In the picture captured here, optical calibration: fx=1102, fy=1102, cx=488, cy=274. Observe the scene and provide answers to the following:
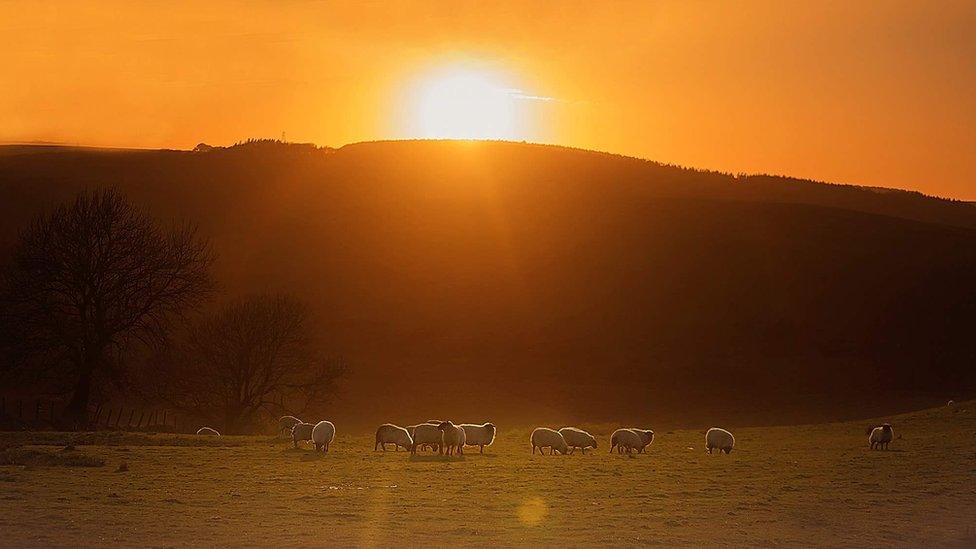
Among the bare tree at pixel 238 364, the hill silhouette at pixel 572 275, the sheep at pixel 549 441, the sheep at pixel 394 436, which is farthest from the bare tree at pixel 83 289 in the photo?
the sheep at pixel 549 441

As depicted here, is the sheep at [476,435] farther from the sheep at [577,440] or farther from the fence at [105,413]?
the fence at [105,413]

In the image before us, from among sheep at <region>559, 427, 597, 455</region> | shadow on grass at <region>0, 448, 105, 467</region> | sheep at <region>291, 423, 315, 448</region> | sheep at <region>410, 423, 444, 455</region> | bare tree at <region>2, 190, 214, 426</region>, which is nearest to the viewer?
shadow on grass at <region>0, 448, 105, 467</region>

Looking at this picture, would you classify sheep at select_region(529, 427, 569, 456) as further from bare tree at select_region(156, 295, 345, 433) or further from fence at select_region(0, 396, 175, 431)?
fence at select_region(0, 396, 175, 431)

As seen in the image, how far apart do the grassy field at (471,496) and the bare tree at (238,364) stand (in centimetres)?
1515

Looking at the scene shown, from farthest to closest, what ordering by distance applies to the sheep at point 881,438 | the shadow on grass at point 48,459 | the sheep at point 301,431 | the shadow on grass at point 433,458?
the sheep at point 881,438 < the sheep at point 301,431 < the shadow on grass at point 433,458 < the shadow on grass at point 48,459

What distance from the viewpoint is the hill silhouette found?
6600 cm

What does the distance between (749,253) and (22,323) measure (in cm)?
6420

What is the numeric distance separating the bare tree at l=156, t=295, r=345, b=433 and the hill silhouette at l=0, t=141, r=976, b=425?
8973mm

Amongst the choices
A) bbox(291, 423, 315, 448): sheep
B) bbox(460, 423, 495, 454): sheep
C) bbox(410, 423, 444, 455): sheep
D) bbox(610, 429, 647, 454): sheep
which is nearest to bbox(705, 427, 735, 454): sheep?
bbox(610, 429, 647, 454): sheep

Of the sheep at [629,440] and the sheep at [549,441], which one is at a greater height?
the sheep at [629,440]

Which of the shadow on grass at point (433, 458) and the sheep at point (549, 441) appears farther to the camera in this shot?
the sheep at point (549, 441)

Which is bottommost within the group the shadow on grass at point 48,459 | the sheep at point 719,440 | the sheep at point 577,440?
the shadow on grass at point 48,459

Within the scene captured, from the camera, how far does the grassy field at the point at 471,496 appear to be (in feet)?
53.2

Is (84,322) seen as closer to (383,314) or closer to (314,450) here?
(314,450)
